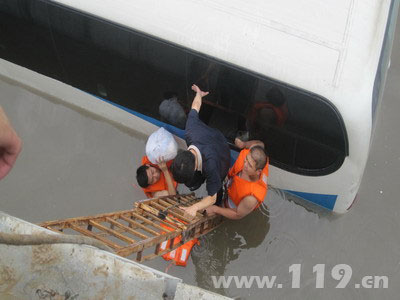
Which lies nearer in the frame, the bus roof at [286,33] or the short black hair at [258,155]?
the bus roof at [286,33]

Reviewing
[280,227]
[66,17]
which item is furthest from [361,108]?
[66,17]

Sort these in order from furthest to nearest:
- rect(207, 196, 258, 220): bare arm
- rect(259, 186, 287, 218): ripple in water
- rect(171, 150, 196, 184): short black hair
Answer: rect(259, 186, 287, 218): ripple in water, rect(207, 196, 258, 220): bare arm, rect(171, 150, 196, 184): short black hair

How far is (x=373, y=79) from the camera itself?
348 centimetres

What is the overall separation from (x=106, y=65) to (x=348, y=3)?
2290 mm

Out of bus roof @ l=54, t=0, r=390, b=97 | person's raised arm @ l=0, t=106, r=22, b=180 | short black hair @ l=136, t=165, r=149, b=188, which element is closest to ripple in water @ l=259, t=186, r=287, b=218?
short black hair @ l=136, t=165, r=149, b=188

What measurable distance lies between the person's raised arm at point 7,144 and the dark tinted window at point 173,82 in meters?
2.22

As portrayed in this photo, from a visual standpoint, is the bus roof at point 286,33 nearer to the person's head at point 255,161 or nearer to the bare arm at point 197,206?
the person's head at point 255,161

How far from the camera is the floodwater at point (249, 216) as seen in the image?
15.6ft

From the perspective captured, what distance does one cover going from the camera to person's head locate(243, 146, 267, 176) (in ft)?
12.1

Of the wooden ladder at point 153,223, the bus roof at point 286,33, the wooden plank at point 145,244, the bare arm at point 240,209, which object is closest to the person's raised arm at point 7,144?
the wooden plank at point 145,244

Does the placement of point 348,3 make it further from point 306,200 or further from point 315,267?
point 315,267

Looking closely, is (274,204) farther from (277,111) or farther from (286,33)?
(286,33)

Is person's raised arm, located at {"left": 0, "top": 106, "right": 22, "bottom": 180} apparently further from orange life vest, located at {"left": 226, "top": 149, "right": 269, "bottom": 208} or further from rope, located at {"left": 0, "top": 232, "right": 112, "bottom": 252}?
orange life vest, located at {"left": 226, "top": 149, "right": 269, "bottom": 208}

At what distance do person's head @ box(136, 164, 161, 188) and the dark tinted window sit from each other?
0.53m
